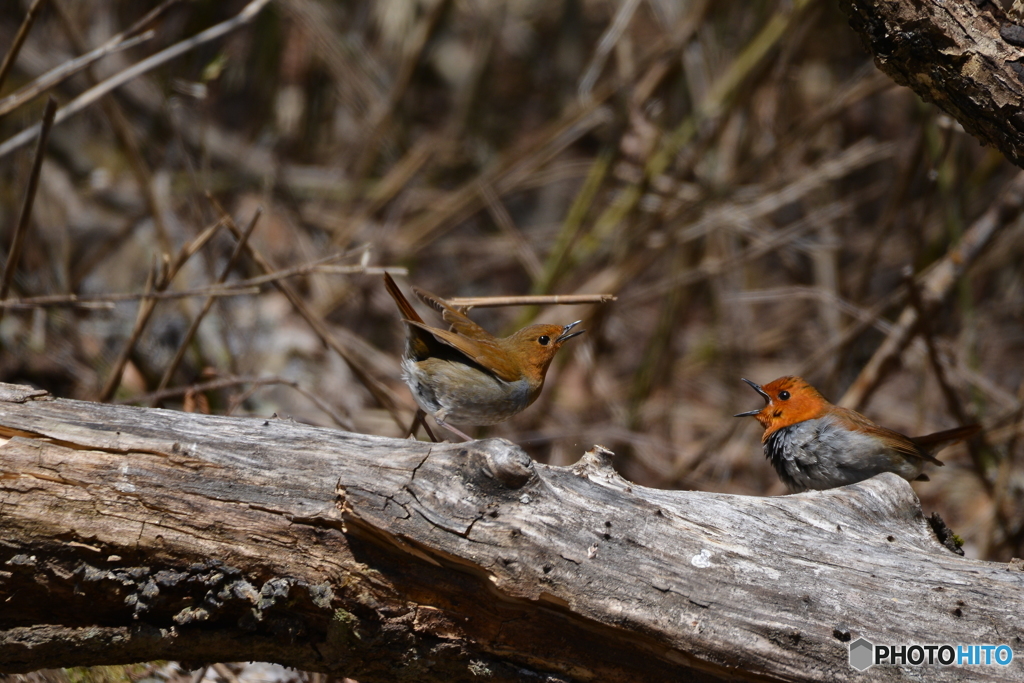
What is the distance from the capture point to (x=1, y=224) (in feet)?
22.8

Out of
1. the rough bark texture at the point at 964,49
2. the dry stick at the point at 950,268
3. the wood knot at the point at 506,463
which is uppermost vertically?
the dry stick at the point at 950,268

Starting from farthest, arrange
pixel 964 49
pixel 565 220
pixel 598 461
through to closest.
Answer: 1. pixel 565 220
2. pixel 598 461
3. pixel 964 49

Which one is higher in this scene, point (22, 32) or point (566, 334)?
point (22, 32)

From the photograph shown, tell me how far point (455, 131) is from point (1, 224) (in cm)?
420

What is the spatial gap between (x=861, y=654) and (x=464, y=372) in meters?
1.82

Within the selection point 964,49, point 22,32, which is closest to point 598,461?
point 964,49

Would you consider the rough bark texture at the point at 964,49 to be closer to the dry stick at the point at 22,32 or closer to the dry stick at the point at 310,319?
the dry stick at the point at 310,319

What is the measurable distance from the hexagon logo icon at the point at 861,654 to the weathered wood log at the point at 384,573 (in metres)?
0.03

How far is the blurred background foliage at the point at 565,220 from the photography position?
5598mm

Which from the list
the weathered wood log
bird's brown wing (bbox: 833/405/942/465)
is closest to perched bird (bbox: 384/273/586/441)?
the weathered wood log

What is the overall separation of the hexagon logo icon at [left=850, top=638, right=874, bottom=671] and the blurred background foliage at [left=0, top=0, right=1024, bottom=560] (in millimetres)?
2221

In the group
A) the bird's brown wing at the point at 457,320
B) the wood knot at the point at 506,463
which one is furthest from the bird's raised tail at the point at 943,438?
the wood knot at the point at 506,463

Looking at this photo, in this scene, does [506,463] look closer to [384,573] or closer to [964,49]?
[384,573]

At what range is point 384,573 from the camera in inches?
90.1
